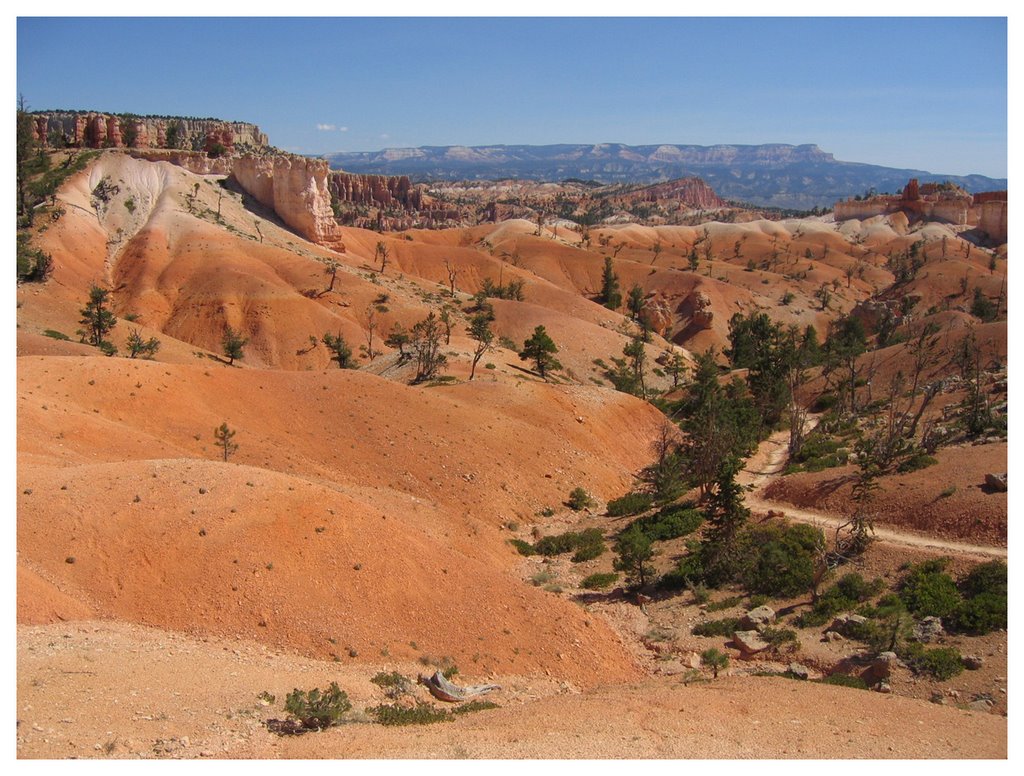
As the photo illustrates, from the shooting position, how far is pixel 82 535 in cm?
1702

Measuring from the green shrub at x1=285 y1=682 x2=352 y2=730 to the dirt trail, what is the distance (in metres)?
17.7

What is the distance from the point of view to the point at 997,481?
24.9m

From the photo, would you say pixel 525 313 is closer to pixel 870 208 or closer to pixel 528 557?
pixel 528 557

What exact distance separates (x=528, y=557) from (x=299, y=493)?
9277mm

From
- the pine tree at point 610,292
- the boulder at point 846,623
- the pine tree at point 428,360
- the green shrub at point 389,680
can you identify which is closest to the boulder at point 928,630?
the boulder at point 846,623

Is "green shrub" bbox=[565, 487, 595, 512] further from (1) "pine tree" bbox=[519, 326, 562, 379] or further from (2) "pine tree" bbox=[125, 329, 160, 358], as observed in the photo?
(2) "pine tree" bbox=[125, 329, 160, 358]

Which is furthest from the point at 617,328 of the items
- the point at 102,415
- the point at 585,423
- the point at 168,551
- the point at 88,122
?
the point at 88,122

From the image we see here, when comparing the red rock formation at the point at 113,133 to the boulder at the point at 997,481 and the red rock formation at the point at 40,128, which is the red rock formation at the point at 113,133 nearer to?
the red rock formation at the point at 40,128

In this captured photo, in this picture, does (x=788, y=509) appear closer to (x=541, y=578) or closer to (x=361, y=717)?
(x=541, y=578)

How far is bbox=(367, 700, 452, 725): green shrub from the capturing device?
44.1 ft

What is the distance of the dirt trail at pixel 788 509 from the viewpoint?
902 inches

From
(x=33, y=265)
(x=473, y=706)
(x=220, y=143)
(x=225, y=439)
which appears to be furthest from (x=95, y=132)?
(x=473, y=706)

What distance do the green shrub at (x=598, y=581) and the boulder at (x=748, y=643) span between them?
5.18m

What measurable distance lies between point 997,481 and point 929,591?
6458mm
